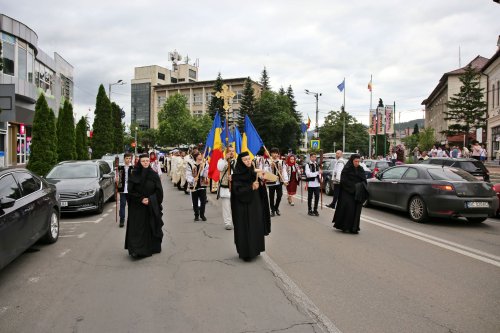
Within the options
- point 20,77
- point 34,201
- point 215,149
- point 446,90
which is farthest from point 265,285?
point 446,90

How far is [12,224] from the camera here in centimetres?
555

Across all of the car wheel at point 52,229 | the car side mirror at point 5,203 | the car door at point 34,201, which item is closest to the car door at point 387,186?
the car wheel at point 52,229

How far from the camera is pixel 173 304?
4609 millimetres

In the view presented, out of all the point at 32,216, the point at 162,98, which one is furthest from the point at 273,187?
the point at 162,98

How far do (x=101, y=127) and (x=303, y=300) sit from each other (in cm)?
3342

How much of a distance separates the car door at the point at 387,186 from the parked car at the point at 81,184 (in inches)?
316

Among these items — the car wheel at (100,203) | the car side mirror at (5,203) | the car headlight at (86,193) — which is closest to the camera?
the car side mirror at (5,203)

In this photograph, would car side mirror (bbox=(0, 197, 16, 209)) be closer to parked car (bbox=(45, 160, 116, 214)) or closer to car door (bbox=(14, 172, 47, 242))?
car door (bbox=(14, 172, 47, 242))

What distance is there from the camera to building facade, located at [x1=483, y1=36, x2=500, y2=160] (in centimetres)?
3862

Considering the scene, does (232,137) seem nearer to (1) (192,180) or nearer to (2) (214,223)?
(1) (192,180)

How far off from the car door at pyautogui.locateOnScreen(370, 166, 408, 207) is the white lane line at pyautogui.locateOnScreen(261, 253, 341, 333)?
6.41 metres

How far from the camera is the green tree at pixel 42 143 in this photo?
60.1 ft

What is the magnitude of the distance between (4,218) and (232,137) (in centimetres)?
789

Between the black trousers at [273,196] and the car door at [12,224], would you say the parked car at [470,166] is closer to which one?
the black trousers at [273,196]
